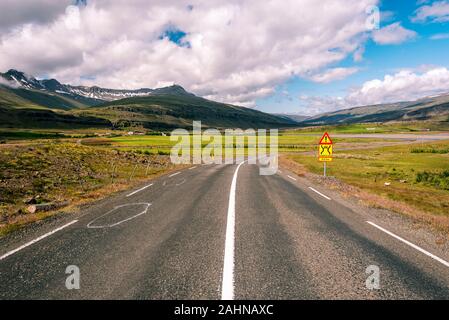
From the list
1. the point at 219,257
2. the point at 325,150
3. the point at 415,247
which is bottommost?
the point at 415,247

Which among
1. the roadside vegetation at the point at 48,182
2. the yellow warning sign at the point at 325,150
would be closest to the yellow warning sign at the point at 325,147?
the yellow warning sign at the point at 325,150

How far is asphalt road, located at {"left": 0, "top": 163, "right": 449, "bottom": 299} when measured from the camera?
17.9ft

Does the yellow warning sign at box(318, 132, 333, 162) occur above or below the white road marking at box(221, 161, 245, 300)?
above

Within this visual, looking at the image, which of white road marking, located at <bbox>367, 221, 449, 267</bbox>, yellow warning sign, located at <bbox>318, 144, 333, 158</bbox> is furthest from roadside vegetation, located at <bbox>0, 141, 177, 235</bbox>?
yellow warning sign, located at <bbox>318, 144, 333, 158</bbox>

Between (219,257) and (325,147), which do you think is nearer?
(219,257)

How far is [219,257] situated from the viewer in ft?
22.6

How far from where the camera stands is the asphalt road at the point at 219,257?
17.9ft

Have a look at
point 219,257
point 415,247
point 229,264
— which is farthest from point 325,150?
point 229,264

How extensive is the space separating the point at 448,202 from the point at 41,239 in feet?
82.0

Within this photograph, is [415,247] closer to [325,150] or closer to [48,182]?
[325,150]

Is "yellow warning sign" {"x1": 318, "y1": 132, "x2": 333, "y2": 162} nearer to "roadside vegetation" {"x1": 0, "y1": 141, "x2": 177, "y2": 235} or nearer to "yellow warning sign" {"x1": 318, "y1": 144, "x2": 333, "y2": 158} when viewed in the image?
"yellow warning sign" {"x1": 318, "y1": 144, "x2": 333, "y2": 158}


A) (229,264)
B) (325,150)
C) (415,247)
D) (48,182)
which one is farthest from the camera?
(325,150)

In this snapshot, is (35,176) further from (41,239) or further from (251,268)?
(251,268)

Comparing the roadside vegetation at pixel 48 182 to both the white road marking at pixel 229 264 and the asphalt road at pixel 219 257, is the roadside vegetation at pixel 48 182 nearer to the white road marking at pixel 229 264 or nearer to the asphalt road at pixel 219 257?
the asphalt road at pixel 219 257
